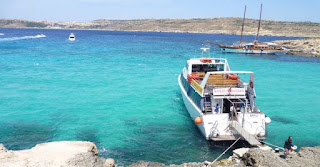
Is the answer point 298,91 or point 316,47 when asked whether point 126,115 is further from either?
point 316,47

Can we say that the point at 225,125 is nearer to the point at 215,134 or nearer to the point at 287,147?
the point at 215,134

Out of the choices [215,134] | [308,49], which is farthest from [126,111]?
[308,49]

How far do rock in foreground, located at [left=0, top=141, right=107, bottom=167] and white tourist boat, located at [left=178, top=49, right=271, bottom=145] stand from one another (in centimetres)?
747

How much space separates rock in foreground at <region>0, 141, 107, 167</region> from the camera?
1122 cm

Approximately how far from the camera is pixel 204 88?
1852 centimetres

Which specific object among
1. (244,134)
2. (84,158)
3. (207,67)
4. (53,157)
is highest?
(207,67)

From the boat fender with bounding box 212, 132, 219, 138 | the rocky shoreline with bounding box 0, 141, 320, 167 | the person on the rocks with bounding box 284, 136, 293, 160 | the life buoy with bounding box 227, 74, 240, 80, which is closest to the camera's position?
the rocky shoreline with bounding box 0, 141, 320, 167

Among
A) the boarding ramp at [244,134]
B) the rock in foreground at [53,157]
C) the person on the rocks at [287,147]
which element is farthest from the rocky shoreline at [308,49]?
the rock in foreground at [53,157]

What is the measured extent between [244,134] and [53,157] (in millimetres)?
10948

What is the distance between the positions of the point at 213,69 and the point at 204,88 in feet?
21.8

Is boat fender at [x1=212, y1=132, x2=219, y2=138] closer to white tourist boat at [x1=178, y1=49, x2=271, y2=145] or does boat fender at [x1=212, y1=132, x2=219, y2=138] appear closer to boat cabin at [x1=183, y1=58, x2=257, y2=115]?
white tourist boat at [x1=178, y1=49, x2=271, y2=145]

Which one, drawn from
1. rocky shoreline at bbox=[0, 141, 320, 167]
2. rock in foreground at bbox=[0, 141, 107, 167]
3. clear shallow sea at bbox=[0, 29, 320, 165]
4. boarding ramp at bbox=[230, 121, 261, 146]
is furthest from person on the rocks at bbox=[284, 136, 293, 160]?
rock in foreground at bbox=[0, 141, 107, 167]

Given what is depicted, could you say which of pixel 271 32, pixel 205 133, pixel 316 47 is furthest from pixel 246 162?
pixel 271 32

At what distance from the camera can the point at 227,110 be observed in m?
18.5
